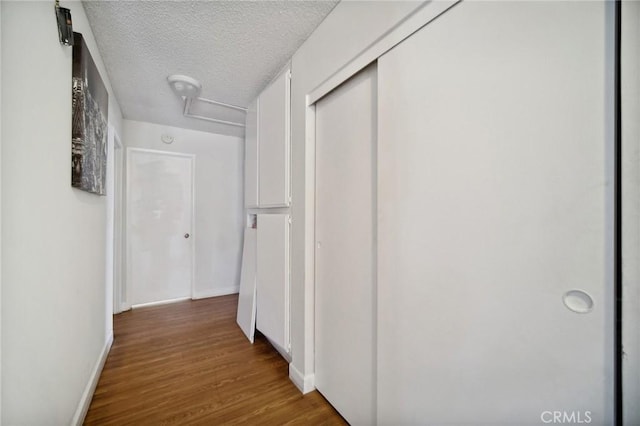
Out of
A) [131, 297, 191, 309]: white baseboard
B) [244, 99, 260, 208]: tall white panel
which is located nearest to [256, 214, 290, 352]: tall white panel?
[244, 99, 260, 208]: tall white panel

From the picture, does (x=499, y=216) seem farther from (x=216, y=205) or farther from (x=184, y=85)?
(x=216, y=205)

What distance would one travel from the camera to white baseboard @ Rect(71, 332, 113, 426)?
4.35 feet

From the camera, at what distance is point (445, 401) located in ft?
3.08

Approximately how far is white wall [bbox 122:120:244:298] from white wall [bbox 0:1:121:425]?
2.27m

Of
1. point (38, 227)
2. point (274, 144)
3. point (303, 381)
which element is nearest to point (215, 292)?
point (303, 381)

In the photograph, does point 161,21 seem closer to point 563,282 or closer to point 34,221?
point 34,221

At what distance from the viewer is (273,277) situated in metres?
2.10

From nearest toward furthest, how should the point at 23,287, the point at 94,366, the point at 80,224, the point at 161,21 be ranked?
1. the point at 23,287
2. the point at 80,224
3. the point at 161,21
4. the point at 94,366

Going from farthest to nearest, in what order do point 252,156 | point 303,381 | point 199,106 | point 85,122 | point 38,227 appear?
point 199,106, point 252,156, point 303,381, point 85,122, point 38,227

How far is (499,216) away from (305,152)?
1.21m

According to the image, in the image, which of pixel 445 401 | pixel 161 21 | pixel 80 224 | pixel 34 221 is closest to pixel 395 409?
pixel 445 401

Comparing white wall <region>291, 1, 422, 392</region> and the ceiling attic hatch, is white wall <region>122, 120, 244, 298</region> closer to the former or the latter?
the ceiling attic hatch

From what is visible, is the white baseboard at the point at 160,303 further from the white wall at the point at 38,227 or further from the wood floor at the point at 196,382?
the white wall at the point at 38,227

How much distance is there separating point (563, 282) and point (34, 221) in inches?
68.3
